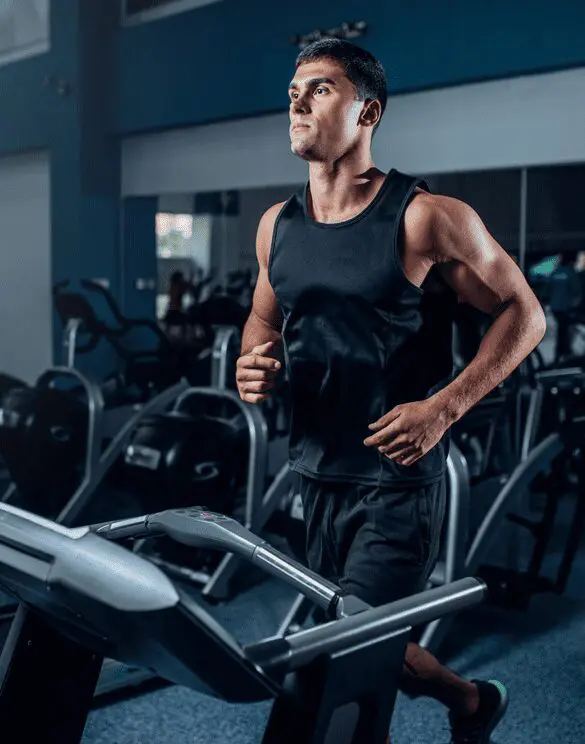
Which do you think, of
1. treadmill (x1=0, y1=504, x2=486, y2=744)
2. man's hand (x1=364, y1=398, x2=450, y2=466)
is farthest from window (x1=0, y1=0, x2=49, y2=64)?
treadmill (x1=0, y1=504, x2=486, y2=744)

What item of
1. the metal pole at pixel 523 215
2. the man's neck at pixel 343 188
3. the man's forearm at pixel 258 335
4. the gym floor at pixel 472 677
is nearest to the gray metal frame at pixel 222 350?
the gym floor at pixel 472 677

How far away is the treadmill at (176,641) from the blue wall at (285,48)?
3473 millimetres

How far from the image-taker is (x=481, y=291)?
162 cm

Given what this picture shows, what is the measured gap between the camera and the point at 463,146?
4.49 meters

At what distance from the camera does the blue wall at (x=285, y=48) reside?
4102mm

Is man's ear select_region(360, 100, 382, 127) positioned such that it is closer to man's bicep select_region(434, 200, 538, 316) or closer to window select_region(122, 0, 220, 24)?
man's bicep select_region(434, 200, 538, 316)

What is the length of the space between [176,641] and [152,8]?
597 cm

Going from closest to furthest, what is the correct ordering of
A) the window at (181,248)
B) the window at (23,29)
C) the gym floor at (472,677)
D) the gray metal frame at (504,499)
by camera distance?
the gym floor at (472,677) → the gray metal frame at (504,499) → the window at (181,248) → the window at (23,29)

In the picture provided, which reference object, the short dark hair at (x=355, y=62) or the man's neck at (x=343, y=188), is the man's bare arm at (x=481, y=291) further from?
the short dark hair at (x=355, y=62)

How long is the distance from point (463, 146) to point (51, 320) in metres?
3.70

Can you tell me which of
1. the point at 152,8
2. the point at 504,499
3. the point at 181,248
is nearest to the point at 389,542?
the point at 504,499

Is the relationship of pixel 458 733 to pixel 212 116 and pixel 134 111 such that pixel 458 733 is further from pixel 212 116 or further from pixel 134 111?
pixel 134 111

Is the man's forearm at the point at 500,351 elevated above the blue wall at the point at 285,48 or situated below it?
below

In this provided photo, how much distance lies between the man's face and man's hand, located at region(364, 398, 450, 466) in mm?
483
